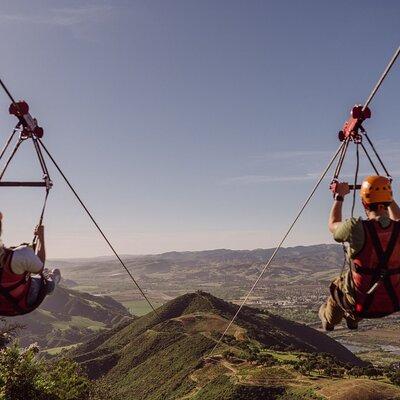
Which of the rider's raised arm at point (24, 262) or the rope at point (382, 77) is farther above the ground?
the rope at point (382, 77)

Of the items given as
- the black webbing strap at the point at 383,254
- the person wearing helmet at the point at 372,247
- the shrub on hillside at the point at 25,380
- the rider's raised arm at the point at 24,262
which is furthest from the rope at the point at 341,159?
the shrub on hillside at the point at 25,380

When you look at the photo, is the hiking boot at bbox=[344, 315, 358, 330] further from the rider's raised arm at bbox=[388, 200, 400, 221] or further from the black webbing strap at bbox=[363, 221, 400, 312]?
the rider's raised arm at bbox=[388, 200, 400, 221]

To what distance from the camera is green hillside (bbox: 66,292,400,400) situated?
53.2 meters

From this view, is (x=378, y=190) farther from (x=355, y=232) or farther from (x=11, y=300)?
(x=11, y=300)

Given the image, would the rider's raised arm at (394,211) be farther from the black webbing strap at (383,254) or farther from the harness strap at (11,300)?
the harness strap at (11,300)

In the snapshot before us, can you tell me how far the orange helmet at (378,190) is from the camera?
625 cm

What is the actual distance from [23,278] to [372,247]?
576 cm

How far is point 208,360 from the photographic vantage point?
7088cm

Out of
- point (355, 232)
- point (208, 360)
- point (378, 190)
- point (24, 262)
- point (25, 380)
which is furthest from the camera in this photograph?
point (208, 360)

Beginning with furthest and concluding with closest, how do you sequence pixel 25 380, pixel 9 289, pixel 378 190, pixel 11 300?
pixel 25 380, pixel 11 300, pixel 9 289, pixel 378 190

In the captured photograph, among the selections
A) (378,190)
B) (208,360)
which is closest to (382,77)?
(378,190)

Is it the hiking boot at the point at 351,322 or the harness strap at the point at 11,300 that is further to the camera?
the hiking boot at the point at 351,322

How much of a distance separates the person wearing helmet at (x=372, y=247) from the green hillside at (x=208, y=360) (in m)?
45.4

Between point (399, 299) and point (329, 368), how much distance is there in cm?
5790
